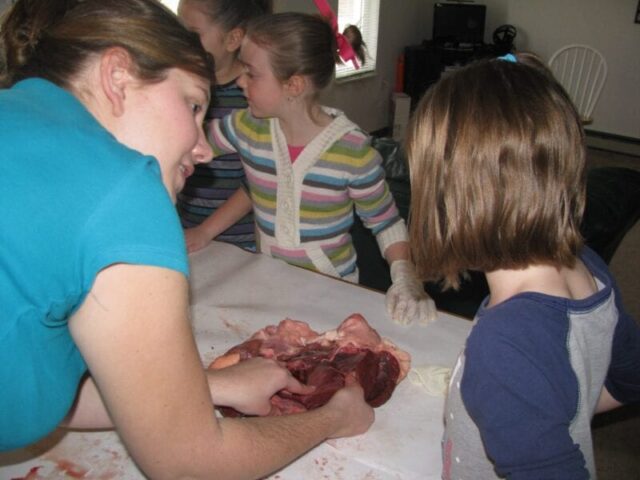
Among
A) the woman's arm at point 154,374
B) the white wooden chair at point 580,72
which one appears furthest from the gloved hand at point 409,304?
the white wooden chair at point 580,72

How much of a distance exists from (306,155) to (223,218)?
424 mm

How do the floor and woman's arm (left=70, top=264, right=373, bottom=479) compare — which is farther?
the floor

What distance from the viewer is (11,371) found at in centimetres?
75

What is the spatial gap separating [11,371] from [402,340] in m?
0.86

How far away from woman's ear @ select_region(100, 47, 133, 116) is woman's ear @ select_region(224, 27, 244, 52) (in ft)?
4.10

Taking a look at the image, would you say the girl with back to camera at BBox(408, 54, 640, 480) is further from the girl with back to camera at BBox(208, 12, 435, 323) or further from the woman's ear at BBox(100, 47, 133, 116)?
the girl with back to camera at BBox(208, 12, 435, 323)

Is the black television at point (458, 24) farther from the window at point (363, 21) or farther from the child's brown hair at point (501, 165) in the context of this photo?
the child's brown hair at point (501, 165)

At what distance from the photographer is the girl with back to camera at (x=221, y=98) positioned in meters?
1.99

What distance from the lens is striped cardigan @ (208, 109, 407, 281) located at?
1782 millimetres

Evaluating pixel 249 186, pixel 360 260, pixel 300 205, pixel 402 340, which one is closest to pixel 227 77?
pixel 249 186

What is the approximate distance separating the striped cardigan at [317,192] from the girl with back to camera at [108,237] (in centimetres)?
85

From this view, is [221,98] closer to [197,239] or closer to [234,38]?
[234,38]

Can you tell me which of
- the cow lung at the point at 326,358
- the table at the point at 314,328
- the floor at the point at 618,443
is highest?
the cow lung at the point at 326,358

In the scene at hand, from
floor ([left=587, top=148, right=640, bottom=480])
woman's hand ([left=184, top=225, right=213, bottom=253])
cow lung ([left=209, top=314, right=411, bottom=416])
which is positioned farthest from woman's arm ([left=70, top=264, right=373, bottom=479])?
floor ([left=587, top=148, right=640, bottom=480])
